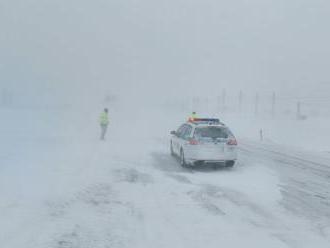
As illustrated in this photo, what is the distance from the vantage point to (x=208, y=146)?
1523 cm

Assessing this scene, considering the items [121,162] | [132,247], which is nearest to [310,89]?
[121,162]

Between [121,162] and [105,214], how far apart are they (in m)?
8.27

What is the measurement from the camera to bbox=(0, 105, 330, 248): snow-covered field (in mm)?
7062

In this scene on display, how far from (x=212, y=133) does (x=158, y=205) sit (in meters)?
6.47

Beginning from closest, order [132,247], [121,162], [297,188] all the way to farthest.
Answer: [132,247]
[297,188]
[121,162]

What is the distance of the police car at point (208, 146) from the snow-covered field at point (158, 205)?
16.6 inches

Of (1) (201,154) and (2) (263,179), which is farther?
(1) (201,154)

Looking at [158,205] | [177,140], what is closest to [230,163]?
[177,140]

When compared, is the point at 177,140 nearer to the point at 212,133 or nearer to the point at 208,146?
the point at 212,133

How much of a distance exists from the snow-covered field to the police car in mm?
420

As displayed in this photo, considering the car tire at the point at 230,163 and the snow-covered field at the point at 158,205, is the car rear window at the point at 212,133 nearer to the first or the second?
the car tire at the point at 230,163

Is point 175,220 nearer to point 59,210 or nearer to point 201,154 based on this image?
point 59,210

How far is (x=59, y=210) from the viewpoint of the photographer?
8820 mm

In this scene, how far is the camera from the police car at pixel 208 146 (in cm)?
1523
